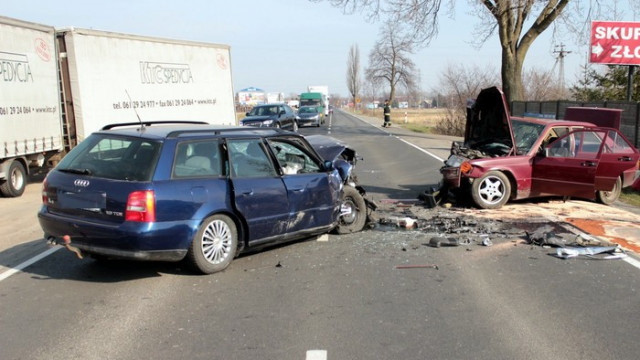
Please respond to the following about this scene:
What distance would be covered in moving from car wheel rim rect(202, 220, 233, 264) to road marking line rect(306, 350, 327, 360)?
6.82 feet

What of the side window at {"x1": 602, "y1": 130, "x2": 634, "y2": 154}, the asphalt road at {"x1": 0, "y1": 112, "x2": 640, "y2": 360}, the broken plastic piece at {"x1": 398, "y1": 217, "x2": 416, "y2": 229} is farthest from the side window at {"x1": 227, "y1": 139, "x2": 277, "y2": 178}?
the side window at {"x1": 602, "y1": 130, "x2": 634, "y2": 154}

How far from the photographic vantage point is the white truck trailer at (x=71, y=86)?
37.2 ft

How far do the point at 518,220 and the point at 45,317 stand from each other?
21.8 ft

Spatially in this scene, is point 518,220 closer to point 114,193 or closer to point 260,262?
point 260,262

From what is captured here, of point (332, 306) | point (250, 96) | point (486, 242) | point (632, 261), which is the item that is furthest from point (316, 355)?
point (250, 96)

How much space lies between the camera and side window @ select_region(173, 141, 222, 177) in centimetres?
562

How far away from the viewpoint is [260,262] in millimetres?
6383

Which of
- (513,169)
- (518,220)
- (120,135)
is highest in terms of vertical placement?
(120,135)

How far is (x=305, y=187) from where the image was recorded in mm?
6715

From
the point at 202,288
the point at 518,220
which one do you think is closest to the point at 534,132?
the point at 518,220

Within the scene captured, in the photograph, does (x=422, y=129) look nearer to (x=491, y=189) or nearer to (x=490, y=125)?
(x=490, y=125)

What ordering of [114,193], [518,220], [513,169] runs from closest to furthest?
[114,193] → [518,220] → [513,169]

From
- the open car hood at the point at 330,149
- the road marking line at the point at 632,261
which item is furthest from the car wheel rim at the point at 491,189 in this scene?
the road marking line at the point at 632,261

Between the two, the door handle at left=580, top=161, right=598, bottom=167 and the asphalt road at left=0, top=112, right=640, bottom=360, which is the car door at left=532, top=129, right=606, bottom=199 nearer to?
the door handle at left=580, top=161, right=598, bottom=167
